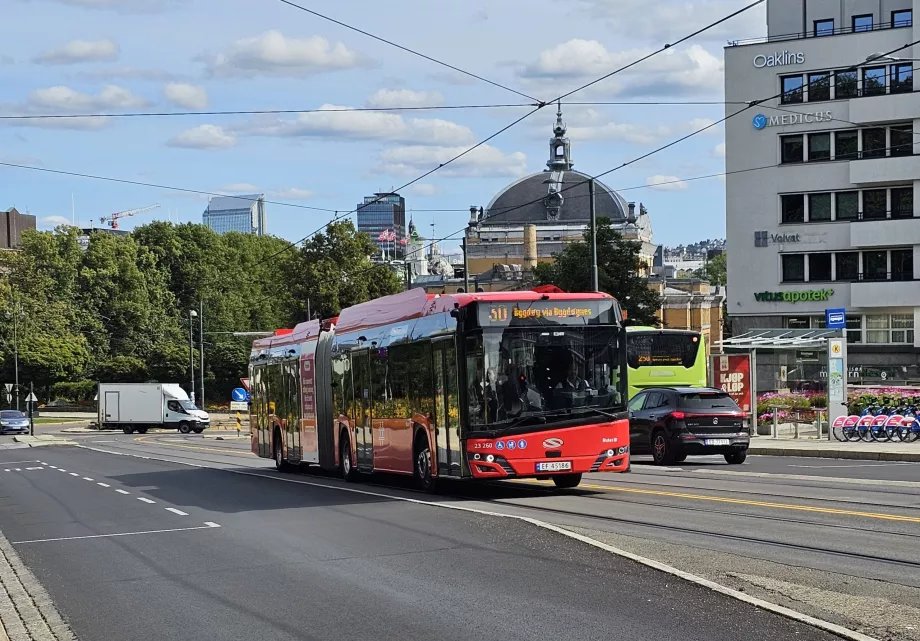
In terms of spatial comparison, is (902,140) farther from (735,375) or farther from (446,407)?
(446,407)

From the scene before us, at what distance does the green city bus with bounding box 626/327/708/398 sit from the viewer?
36.1m

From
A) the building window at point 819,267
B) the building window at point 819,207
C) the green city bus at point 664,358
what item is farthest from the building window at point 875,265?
the green city bus at point 664,358

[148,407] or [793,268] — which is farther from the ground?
[793,268]

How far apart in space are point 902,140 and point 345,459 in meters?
47.9

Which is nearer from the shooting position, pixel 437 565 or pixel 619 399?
pixel 437 565

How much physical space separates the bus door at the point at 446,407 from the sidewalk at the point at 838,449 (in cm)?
1152

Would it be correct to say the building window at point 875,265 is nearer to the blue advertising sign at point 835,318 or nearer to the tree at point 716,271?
the blue advertising sign at point 835,318

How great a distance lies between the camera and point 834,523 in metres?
13.8

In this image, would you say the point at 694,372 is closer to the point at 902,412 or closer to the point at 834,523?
the point at 902,412

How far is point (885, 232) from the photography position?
216 feet

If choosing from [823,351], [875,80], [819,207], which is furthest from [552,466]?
[819,207]

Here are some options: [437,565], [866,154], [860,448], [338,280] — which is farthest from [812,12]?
[437,565]

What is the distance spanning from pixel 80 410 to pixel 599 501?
8834cm

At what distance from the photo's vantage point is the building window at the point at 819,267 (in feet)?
222
